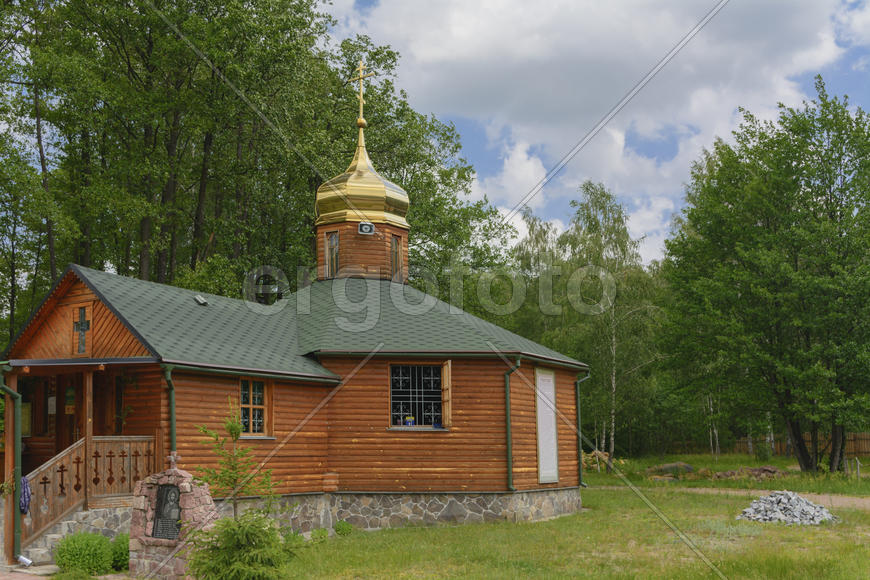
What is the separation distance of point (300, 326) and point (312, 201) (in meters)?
11.7

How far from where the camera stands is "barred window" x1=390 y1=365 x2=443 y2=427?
1717 cm

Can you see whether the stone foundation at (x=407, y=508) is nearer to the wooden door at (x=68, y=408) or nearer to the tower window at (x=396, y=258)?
the wooden door at (x=68, y=408)

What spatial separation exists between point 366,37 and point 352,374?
20.4 meters

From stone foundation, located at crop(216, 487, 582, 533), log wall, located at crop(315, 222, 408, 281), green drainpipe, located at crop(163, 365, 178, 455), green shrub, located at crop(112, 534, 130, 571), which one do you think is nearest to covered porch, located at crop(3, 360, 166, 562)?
green drainpipe, located at crop(163, 365, 178, 455)

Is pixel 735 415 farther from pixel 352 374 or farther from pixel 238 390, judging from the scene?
pixel 238 390

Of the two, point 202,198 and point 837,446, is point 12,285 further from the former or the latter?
point 837,446

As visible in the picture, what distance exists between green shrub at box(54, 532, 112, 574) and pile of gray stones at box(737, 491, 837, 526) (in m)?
12.0

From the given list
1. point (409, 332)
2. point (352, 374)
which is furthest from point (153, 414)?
point (409, 332)

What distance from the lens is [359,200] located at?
70.3ft

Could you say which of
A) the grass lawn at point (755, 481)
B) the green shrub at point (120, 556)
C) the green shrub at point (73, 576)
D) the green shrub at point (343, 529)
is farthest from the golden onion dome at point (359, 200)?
the grass lawn at point (755, 481)

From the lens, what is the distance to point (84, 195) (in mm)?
25953

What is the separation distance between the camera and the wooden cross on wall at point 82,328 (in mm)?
14117

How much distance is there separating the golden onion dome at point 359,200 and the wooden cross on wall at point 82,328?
834 cm

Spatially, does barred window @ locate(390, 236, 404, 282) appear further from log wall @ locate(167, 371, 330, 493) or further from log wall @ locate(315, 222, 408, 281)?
log wall @ locate(167, 371, 330, 493)
